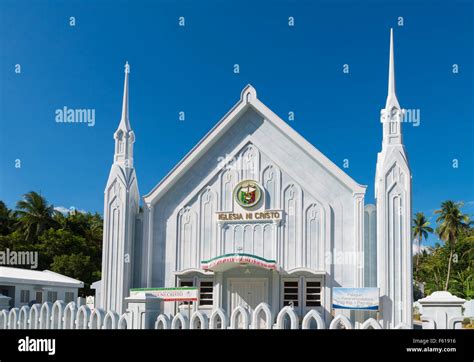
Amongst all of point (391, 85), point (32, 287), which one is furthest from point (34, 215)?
point (391, 85)

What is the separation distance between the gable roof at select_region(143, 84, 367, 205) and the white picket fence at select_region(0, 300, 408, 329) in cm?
967

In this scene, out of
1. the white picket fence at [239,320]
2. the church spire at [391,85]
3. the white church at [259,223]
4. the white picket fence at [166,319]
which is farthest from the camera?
the church spire at [391,85]

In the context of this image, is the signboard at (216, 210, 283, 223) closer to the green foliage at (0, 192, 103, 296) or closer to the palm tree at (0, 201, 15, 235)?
the green foliage at (0, 192, 103, 296)

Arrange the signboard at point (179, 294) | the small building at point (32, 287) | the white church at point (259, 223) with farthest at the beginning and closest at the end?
1. the small building at point (32, 287)
2. the white church at point (259, 223)
3. the signboard at point (179, 294)

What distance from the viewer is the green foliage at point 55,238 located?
153 ft

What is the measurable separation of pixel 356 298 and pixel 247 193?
6.62 m

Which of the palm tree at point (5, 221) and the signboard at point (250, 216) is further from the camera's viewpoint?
the palm tree at point (5, 221)

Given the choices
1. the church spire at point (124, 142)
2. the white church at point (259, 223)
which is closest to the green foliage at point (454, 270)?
the white church at point (259, 223)

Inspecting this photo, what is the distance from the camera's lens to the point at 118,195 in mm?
27297

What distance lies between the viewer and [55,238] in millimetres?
48844

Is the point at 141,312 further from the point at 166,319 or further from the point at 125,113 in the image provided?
the point at 125,113

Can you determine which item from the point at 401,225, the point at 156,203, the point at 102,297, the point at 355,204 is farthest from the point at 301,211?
the point at 102,297

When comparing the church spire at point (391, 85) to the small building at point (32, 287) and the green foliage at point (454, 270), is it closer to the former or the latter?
the small building at point (32, 287)
